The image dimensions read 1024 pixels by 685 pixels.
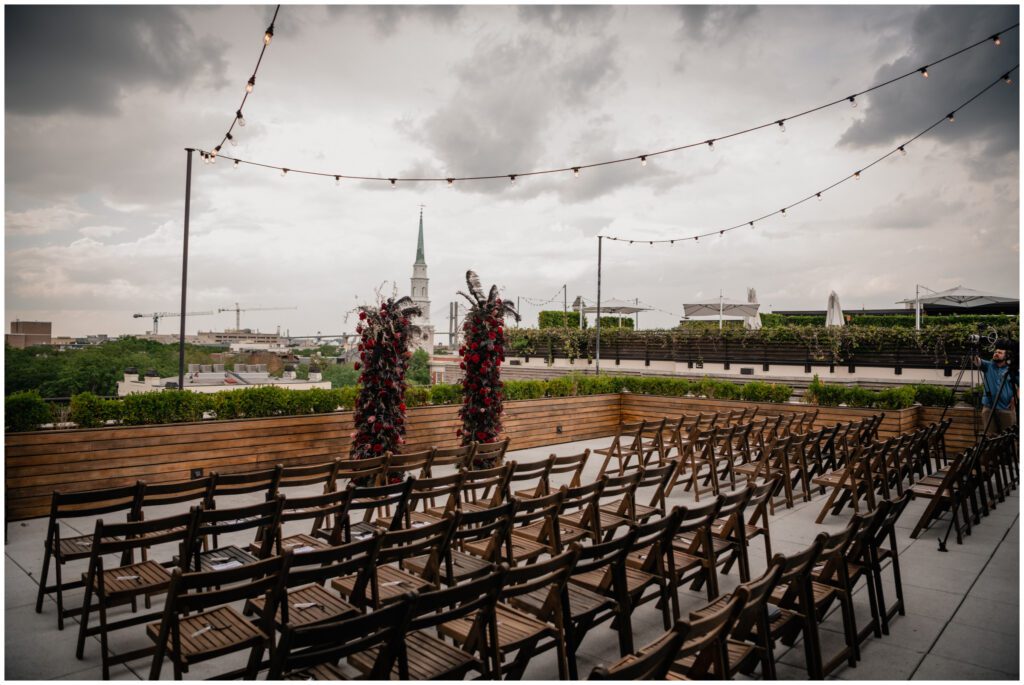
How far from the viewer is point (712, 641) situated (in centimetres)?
193

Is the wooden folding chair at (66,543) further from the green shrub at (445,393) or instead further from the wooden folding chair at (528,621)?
the green shrub at (445,393)

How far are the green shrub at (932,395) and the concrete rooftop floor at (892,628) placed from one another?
17.3 feet

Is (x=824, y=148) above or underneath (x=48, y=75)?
above

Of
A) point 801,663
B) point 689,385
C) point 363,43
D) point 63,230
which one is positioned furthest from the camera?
point 689,385

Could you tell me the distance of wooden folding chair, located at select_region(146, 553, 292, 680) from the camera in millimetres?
2121

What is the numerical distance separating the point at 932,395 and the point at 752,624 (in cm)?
952

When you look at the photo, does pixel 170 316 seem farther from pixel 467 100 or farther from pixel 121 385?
pixel 467 100

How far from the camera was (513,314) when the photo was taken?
7.82 m

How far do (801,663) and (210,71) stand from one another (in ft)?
35.7

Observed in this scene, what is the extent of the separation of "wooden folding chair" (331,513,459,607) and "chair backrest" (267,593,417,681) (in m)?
0.61

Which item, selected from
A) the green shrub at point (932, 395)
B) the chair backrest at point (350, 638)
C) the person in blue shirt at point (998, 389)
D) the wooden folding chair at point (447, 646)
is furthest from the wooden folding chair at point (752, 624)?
the green shrub at point (932, 395)

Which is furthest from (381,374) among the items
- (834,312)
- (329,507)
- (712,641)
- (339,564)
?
(834,312)

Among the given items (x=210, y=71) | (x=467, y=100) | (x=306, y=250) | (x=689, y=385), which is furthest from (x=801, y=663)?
(x=306, y=250)

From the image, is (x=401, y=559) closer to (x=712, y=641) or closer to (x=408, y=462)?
(x=712, y=641)
